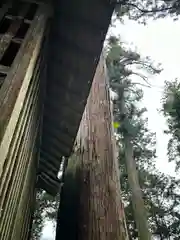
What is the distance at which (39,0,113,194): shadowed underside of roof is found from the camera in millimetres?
2604

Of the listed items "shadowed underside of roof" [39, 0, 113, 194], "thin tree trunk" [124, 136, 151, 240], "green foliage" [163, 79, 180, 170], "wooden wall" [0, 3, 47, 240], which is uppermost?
"green foliage" [163, 79, 180, 170]

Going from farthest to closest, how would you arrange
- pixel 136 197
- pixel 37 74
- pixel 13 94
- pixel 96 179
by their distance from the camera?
pixel 136 197, pixel 96 179, pixel 37 74, pixel 13 94

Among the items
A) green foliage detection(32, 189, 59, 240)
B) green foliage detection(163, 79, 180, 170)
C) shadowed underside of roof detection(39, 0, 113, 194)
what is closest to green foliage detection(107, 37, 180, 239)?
green foliage detection(163, 79, 180, 170)

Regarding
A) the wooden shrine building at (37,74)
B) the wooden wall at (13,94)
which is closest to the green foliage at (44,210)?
the wooden shrine building at (37,74)

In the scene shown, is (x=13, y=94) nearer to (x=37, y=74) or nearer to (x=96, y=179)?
(x=37, y=74)

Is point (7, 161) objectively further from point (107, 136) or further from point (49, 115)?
point (49, 115)

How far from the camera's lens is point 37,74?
2652 millimetres

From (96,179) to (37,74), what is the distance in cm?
102

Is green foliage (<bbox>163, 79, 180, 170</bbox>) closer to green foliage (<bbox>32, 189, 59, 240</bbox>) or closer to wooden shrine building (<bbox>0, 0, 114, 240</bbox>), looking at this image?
green foliage (<bbox>32, 189, 59, 240</bbox>)

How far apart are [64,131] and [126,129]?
36.3 feet

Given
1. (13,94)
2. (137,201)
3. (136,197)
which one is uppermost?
(136,197)

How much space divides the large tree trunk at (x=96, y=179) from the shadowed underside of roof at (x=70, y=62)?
0.27 meters

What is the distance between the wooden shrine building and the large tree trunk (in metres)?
0.27

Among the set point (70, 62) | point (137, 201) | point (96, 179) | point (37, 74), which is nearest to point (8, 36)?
point (37, 74)
